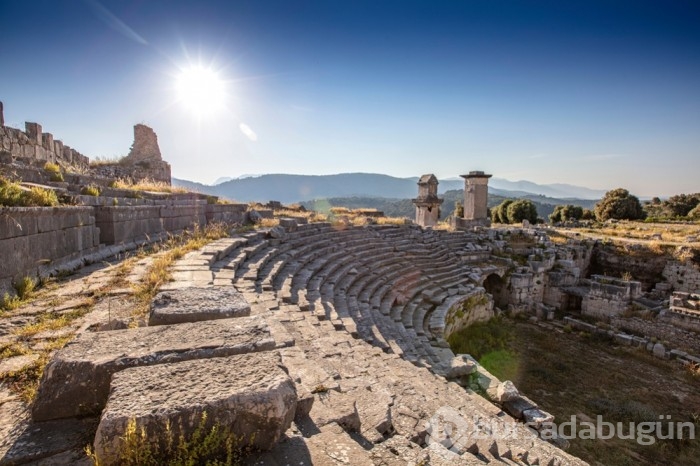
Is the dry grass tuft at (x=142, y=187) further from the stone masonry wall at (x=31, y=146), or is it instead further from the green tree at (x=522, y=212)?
the green tree at (x=522, y=212)

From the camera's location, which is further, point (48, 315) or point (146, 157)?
point (146, 157)

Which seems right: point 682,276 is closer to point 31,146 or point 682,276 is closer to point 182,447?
point 182,447

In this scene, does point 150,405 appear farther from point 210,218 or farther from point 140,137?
point 140,137

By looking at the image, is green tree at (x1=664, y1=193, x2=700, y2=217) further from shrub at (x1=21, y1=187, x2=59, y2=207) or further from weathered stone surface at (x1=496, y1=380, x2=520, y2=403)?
shrub at (x1=21, y1=187, x2=59, y2=207)

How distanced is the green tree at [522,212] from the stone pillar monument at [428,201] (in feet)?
65.9

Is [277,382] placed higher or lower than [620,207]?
lower

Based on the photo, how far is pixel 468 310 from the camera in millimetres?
12953

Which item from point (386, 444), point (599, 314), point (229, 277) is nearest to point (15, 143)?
point (229, 277)

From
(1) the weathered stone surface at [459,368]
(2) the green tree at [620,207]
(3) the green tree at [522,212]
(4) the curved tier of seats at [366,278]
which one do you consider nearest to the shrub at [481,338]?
(4) the curved tier of seats at [366,278]

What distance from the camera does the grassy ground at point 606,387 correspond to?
724cm

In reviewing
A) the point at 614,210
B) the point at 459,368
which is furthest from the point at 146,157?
the point at 614,210

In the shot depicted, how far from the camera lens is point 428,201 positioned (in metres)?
21.5

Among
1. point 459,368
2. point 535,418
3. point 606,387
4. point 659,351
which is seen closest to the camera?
point 535,418

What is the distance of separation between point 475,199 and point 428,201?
3.48m
